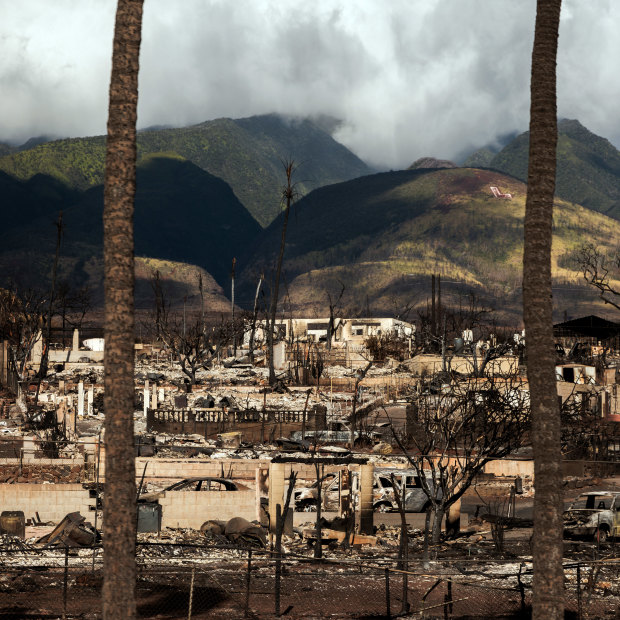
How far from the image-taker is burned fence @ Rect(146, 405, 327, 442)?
3616 cm

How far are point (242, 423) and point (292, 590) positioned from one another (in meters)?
20.4

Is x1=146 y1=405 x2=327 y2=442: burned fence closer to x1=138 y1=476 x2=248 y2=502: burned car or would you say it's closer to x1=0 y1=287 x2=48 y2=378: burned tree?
x1=138 y1=476 x2=248 y2=502: burned car

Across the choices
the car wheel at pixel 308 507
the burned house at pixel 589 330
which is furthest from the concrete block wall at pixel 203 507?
the burned house at pixel 589 330

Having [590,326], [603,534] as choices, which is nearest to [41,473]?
[603,534]

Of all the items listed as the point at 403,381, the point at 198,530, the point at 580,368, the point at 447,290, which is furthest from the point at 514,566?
the point at 447,290

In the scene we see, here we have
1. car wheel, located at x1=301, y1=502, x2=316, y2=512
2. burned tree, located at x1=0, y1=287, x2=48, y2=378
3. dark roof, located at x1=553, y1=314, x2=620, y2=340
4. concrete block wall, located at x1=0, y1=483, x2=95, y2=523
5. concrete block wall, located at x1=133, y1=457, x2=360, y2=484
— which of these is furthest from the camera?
dark roof, located at x1=553, y1=314, x2=620, y2=340

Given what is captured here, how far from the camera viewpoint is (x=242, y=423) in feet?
122

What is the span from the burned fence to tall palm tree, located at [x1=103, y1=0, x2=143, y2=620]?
25.3m

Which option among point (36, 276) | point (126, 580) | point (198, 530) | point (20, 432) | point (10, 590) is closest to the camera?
point (126, 580)

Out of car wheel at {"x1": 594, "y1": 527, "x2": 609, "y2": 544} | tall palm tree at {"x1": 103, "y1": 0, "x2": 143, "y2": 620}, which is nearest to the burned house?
car wheel at {"x1": 594, "y1": 527, "x2": 609, "y2": 544}

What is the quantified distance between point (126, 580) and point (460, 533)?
14.8 m

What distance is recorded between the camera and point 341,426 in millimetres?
38156

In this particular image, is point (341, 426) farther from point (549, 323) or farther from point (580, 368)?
point (549, 323)

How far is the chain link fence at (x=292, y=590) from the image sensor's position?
1466 centimetres
